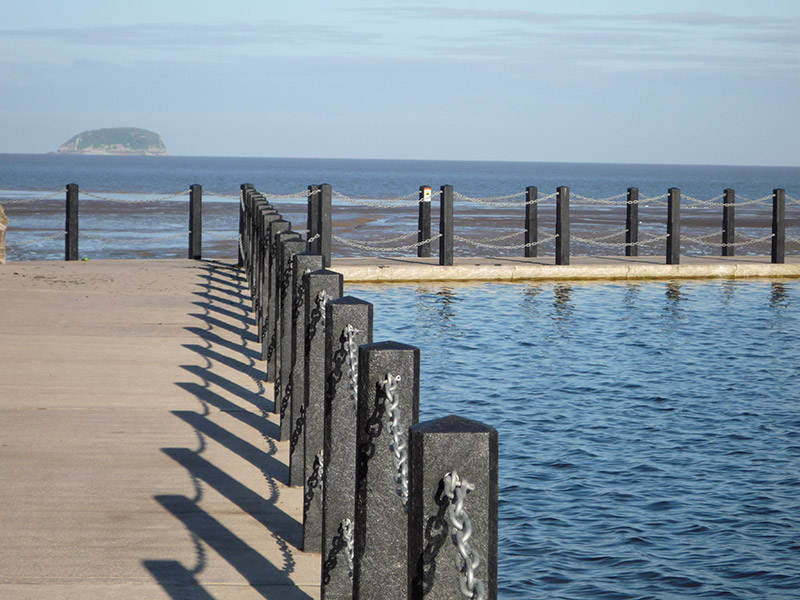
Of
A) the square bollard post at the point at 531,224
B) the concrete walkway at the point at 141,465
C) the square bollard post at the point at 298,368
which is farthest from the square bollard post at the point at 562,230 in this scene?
the square bollard post at the point at 298,368

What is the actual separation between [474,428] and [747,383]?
32.1 ft

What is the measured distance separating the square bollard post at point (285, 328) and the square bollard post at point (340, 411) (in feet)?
7.70

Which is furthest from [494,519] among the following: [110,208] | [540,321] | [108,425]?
[110,208]

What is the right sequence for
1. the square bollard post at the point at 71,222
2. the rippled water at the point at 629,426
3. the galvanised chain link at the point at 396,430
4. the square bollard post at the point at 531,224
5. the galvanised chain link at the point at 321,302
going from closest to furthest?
the galvanised chain link at the point at 396,430 → the galvanised chain link at the point at 321,302 → the rippled water at the point at 629,426 → the square bollard post at the point at 71,222 → the square bollard post at the point at 531,224

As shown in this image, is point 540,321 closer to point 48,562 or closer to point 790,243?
point 48,562

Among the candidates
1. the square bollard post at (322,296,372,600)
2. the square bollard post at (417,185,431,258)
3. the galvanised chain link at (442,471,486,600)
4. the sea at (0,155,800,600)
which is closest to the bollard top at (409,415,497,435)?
the galvanised chain link at (442,471,486,600)

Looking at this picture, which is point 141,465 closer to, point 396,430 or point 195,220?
point 396,430

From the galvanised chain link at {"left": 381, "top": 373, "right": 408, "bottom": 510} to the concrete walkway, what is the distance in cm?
141

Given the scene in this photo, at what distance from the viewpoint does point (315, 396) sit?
5.96 metres

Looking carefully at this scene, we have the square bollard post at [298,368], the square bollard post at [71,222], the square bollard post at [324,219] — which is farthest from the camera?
the square bollard post at [71,222]

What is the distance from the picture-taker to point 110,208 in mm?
55875

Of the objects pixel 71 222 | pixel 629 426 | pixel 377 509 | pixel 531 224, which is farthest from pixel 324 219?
pixel 377 509

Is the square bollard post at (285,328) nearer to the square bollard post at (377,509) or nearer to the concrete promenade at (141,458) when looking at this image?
the concrete promenade at (141,458)

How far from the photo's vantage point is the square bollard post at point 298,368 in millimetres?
6418
